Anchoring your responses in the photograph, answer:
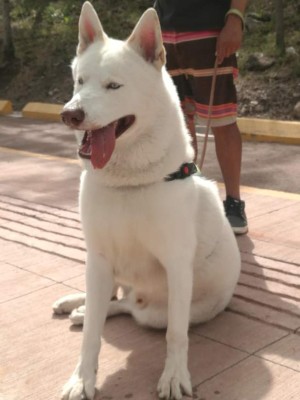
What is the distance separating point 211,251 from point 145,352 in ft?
1.91

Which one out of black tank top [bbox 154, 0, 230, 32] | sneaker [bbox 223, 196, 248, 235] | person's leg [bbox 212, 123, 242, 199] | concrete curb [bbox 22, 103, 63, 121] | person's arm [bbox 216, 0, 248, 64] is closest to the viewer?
person's arm [bbox 216, 0, 248, 64]

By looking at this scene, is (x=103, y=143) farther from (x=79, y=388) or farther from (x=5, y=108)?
(x=5, y=108)

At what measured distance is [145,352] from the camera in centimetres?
296

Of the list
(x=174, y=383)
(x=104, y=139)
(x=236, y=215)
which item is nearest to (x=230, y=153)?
(x=236, y=215)

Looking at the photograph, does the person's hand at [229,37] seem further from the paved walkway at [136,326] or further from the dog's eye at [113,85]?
the dog's eye at [113,85]

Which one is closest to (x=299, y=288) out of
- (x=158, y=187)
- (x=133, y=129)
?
(x=158, y=187)

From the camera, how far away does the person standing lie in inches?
168

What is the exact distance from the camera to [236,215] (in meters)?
4.57

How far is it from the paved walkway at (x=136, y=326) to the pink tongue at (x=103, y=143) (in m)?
0.99

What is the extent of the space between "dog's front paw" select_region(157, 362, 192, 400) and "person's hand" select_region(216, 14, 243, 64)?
93.2 inches

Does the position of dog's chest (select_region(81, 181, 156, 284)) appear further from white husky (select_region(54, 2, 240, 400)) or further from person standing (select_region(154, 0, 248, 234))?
person standing (select_region(154, 0, 248, 234))

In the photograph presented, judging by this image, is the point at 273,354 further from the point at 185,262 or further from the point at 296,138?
the point at 296,138

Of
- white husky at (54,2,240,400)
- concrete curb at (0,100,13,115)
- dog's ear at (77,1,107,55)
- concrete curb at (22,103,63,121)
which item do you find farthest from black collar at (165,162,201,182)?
concrete curb at (0,100,13,115)

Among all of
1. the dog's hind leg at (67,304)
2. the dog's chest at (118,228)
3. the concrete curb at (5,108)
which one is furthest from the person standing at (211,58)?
the concrete curb at (5,108)
